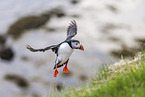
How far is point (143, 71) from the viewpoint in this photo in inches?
187

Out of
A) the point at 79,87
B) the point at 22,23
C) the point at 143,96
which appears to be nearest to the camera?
the point at 143,96

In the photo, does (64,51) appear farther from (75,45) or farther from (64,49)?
(75,45)

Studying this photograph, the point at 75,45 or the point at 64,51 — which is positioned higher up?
the point at 75,45

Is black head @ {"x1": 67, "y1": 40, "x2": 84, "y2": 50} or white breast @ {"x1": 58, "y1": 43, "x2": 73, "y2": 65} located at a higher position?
black head @ {"x1": 67, "y1": 40, "x2": 84, "y2": 50}

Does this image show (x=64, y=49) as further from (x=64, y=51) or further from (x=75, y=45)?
(x=75, y=45)

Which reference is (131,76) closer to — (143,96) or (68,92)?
(143,96)

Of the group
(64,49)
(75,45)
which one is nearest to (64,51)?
(64,49)

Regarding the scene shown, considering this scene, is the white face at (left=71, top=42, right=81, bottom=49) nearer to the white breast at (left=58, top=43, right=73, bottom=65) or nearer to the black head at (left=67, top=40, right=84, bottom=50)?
the black head at (left=67, top=40, right=84, bottom=50)

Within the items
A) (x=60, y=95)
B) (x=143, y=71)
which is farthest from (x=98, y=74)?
(x=143, y=71)

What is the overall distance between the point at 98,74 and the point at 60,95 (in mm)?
1149

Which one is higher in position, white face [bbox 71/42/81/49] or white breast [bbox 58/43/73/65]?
white face [bbox 71/42/81/49]

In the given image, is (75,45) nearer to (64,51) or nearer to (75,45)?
(75,45)

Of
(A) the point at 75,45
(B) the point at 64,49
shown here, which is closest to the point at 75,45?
(A) the point at 75,45

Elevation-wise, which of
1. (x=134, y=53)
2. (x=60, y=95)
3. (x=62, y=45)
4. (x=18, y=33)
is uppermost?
(x=62, y=45)
